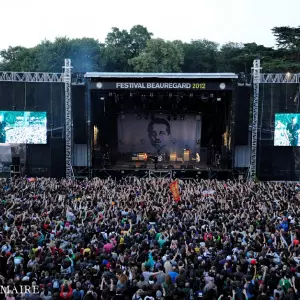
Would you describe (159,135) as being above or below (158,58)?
below

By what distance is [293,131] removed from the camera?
2366 cm

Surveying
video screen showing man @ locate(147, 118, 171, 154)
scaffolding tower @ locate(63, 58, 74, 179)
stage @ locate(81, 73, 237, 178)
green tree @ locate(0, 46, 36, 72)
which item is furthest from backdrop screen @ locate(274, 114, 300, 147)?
green tree @ locate(0, 46, 36, 72)

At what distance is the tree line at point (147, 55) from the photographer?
46875mm

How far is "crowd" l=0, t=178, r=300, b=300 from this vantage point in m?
7.28

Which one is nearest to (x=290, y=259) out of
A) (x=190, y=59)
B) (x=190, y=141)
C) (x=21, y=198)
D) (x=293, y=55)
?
(x=21, y=198)

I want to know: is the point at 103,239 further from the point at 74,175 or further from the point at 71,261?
the point at 74,175

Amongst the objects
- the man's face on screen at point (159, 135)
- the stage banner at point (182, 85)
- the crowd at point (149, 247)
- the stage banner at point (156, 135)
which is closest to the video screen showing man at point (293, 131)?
the stage banner at point (182, 85)

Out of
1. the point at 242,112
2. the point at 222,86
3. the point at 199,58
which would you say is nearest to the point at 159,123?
the point at 242,112

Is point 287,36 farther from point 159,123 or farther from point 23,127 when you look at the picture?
point 23,127

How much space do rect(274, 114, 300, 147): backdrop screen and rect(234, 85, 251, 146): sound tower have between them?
4.71 ft

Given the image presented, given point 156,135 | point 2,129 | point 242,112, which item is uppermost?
point 242,112

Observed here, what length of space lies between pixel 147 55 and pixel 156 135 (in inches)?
838

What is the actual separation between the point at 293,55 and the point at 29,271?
1657 inches

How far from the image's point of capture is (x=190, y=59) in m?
55.8
